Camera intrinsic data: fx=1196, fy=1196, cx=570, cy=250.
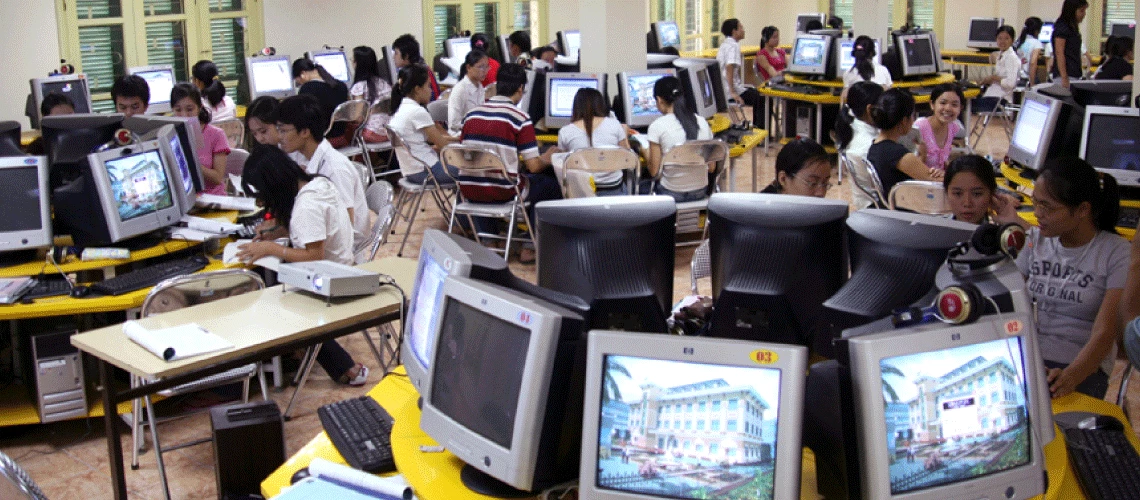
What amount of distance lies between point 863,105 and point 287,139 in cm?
368

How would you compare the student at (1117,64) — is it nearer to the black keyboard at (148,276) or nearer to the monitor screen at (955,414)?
the black keyboard at (148,276)

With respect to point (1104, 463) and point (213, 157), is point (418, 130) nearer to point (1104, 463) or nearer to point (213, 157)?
point (213, 157)

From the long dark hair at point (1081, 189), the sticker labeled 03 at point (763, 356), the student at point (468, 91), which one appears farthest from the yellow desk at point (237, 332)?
the student at point (468, 91)

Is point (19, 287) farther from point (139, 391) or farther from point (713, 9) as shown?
point (713, 9)

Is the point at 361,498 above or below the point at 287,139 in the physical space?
below

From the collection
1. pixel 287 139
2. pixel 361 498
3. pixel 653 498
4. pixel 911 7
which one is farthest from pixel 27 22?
pixel 911 7

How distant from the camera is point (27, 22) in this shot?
26.5 feet

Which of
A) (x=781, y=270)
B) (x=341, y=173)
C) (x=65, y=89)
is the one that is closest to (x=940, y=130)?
(x=341, y=173)

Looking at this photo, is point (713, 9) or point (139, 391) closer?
point (139, 391)

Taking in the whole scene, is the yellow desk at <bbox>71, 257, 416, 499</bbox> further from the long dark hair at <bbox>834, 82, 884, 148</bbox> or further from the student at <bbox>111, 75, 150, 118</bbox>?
the long dark hair at <bbox>834, 82, 884, 148</bbox>

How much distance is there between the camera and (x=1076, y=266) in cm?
329

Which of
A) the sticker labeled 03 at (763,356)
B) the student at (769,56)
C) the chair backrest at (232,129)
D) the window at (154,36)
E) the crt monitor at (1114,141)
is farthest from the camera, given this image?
the student at (769,56)

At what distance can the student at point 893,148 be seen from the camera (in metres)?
5.41

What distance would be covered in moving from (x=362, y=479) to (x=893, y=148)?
3673mm
